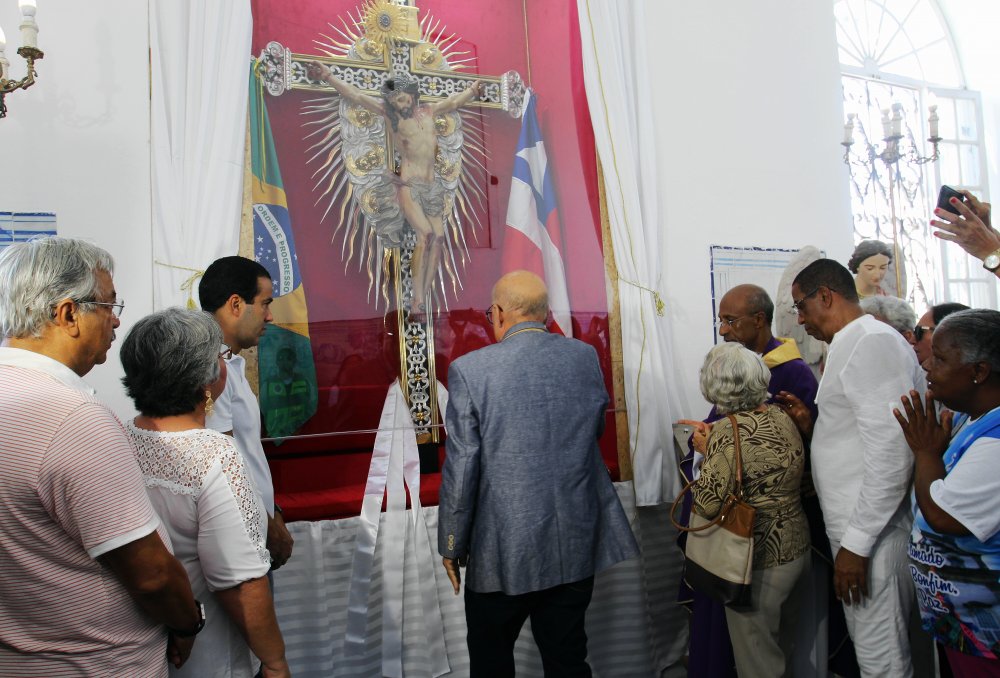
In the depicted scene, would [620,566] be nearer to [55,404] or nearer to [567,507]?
[567,507]

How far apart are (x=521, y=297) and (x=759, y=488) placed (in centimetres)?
99

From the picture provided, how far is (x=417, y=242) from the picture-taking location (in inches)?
137

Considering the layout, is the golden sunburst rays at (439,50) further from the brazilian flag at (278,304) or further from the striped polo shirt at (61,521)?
the striped polo shirt at (61,521)

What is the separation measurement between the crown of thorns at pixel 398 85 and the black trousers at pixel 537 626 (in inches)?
89.3

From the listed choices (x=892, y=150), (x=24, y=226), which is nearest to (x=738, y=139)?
(x=892, y=150)

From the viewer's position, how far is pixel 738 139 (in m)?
4.07

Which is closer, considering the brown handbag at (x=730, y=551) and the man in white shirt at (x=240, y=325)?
the man in white shirt at (x=240, y=325)

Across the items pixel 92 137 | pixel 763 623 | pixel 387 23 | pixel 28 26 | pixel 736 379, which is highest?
pixel 387 23

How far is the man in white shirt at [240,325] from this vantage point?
86.6 inches

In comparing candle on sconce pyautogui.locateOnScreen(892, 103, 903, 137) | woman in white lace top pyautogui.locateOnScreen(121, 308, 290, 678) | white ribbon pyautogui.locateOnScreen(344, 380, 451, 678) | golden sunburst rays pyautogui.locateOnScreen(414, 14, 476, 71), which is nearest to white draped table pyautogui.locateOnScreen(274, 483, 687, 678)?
white ribbon pyautogui.locateOnScreen(344, 380, 451, 678)

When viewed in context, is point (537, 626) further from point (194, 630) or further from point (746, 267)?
point (746, 267)

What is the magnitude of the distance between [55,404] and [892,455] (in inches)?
89.0

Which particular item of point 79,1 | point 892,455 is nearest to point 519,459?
point 892,455

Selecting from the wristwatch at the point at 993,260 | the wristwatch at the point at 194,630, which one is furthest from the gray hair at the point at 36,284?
the wristwatch at the point at 993,260
